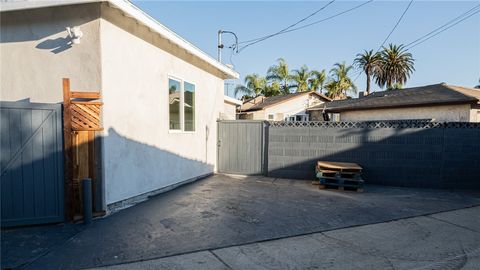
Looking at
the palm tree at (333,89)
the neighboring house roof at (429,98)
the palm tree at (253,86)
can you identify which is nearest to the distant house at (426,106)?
the neighboring house roof at (429,98)

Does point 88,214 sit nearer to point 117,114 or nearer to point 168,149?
point 117,114

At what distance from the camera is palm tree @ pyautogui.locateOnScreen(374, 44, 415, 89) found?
29.2 meters

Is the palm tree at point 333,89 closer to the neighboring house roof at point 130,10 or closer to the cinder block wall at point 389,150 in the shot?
the cinder block wall at point 389,150

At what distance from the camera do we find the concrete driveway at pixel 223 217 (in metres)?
3.38

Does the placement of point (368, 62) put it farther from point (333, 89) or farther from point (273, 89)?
point (273, 89)

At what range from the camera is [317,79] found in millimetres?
29203

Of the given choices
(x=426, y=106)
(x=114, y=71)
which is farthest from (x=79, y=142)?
(x=426, y=106)

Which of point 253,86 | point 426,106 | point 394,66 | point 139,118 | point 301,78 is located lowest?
point 139,118

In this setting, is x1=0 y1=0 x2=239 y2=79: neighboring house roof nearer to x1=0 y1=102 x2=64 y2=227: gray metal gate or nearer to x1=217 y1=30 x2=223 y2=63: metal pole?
x1=0 y1=102 x2=64 y2=227: gray metal gate

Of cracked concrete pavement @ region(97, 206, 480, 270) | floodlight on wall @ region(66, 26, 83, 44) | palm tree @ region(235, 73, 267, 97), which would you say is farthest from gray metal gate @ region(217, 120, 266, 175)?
palm tree @ region(235, 73, 267, 97)

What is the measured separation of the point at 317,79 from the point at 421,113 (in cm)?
1791

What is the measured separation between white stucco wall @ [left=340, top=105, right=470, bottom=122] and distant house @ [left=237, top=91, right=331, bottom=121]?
6724mm

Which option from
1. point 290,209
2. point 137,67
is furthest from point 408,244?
point 137,67

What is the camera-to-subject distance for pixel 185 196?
6.10 metres
